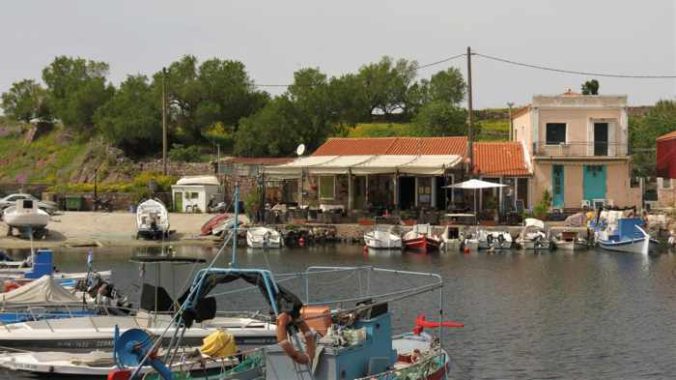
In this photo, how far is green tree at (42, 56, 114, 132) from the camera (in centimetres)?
8950

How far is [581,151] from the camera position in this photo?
65.5 m

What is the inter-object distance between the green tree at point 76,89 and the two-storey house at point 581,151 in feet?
138

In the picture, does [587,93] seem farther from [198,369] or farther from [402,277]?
[198,369]

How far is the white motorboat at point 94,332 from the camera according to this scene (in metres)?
26.3

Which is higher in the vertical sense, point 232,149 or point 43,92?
point 43,92

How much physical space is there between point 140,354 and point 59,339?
699cm

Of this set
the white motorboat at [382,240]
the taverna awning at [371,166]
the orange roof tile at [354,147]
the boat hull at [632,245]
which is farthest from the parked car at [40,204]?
the boat hull at [632,245]

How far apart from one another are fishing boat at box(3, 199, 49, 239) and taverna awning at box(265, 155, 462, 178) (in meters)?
14.4

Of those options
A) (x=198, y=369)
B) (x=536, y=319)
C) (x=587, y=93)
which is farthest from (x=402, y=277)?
(x=587, y=93)

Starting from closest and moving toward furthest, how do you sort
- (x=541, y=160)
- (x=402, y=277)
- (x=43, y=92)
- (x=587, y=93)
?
(x=402, y=277) < (x=541, y=160) < (x=587, y=93) < (x=43, y=92)

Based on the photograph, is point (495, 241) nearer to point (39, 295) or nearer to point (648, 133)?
point (648, 133)

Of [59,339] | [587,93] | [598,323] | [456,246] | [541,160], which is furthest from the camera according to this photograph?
[587,93]

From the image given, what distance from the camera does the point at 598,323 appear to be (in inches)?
1355

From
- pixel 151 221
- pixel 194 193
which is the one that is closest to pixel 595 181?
pixel 194 193
